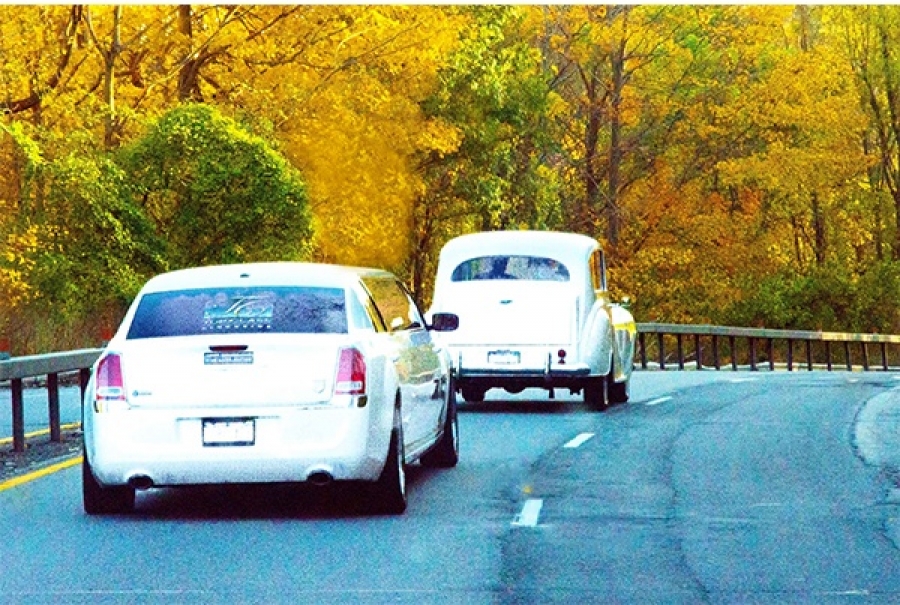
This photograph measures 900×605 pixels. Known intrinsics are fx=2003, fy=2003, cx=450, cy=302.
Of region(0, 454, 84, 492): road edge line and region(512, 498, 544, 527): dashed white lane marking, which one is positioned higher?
region(0, 454, 84, 492): road edge line

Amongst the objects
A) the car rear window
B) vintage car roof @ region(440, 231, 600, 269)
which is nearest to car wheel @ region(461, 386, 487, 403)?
vintage car roof @ region(440, 231, 600, 269)

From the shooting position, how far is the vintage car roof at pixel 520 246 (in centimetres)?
2314

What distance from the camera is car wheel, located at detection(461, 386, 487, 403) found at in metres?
24.1

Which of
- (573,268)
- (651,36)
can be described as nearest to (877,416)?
(573,268)

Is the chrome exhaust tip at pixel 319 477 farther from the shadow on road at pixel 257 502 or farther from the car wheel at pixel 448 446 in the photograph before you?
the car wheel at pixel 448 446

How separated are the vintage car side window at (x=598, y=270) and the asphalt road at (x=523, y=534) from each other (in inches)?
216

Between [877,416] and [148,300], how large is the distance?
11669 millimetres

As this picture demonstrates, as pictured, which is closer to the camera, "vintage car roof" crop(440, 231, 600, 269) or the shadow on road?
the shadow on road

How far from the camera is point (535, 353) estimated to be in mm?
22391

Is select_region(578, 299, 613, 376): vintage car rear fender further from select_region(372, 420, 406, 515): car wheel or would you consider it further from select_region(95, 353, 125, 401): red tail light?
select_region(95, 353, 125, 401): red tail light

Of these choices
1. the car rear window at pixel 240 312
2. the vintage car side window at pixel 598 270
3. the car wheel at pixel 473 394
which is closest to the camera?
the car rear window at pixel 240 312

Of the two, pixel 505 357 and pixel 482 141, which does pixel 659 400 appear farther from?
pixel 482 141

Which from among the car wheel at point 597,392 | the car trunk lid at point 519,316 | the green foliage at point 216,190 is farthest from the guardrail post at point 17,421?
the green foliage at point 216,190

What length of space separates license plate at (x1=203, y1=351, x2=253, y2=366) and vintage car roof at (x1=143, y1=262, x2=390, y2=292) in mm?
845
